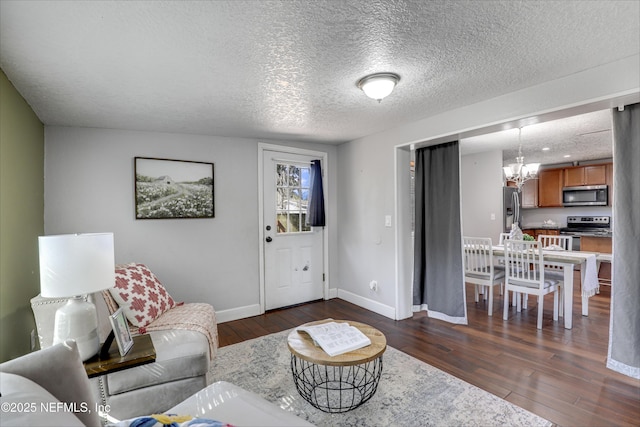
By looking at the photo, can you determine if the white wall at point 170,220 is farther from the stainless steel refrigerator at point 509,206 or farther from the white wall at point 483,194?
the stainless steel refrigerator at point 509,206

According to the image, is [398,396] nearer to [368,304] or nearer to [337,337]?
[337,337]

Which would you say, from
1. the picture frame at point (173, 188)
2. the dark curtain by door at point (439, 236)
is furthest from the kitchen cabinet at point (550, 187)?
the picture frame at point (173, 188)

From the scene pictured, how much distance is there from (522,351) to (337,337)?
194 cm

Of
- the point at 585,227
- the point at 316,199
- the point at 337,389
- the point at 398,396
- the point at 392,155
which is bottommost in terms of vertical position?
the point at 398,396

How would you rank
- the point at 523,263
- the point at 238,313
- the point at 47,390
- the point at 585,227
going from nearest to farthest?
the point at 47,390
the point at 523,263
the point at 238,313
the point at 585,227

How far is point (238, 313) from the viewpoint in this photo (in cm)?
374

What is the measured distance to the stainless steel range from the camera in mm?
5863

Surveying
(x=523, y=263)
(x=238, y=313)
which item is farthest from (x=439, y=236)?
(x=238, y=313)

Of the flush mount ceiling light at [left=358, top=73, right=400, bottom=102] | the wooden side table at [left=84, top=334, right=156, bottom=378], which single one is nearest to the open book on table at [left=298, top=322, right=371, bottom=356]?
the wooden side table at [left=84, top=334, right=156, bottom=378]

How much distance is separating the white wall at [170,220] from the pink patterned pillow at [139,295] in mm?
727

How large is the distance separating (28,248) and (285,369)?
2.25 meters

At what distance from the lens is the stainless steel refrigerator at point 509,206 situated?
5.53 meters

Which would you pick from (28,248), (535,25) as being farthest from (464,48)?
(28,248)

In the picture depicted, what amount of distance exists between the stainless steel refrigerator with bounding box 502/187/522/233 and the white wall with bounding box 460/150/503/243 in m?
0.12
